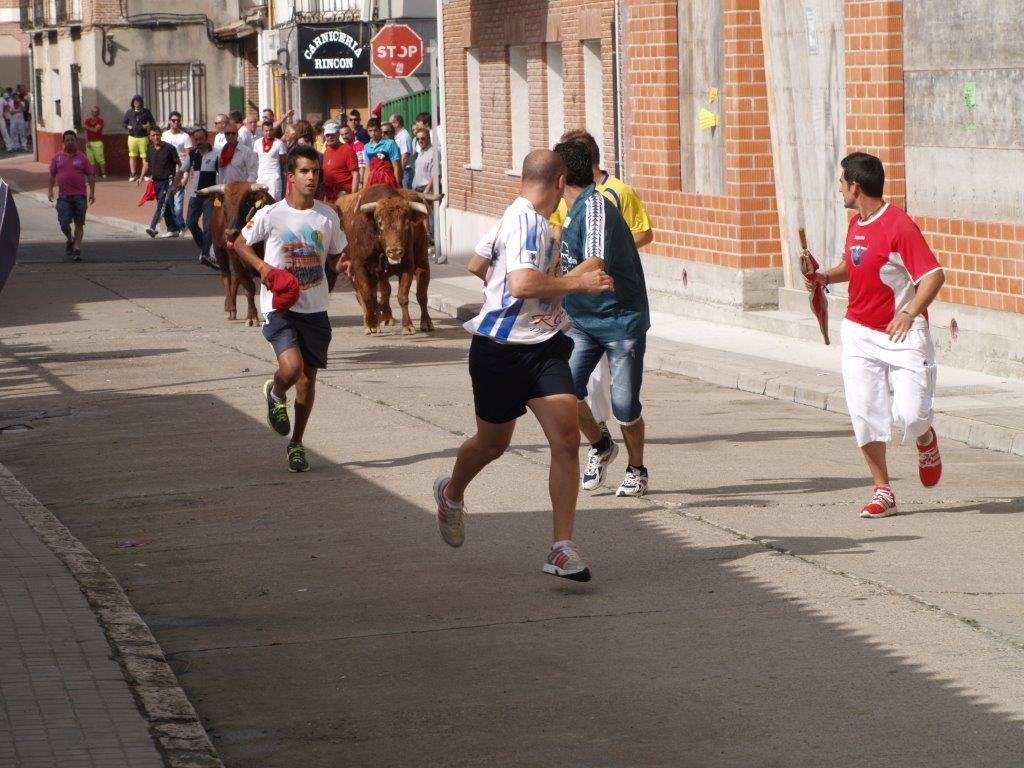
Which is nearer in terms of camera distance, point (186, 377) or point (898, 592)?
point (898, 592)

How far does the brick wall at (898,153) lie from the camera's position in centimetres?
1420

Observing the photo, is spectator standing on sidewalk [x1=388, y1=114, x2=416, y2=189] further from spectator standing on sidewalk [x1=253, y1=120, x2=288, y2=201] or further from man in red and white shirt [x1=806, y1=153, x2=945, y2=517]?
man in red and white shirt [x1=806, y1=153, x2=945, y2=517]

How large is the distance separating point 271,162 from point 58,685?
66.4 feet

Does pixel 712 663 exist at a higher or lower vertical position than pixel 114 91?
lower

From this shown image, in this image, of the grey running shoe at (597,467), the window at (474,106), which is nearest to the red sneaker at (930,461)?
the grey running shoe at (597,467)

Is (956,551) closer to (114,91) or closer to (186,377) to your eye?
(186,377)

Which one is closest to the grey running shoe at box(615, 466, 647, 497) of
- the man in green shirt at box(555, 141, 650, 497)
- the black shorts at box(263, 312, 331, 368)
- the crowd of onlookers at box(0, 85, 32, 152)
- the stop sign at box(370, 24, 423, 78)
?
the man in green shirt at box(555, 141, 650, 497)

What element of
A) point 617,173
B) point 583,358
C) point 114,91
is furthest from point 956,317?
point 114,91

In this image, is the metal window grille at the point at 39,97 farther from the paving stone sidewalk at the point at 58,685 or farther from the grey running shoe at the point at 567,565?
the grey running shoe at the point at 567,565

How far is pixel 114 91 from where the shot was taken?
53.8 m

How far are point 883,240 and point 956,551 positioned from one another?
1.63 metres

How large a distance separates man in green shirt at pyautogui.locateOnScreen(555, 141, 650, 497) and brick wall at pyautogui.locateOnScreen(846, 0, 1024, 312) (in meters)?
5.23

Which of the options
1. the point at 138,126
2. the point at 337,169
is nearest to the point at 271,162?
the point at 337,169

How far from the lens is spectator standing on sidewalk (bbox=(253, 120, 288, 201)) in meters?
25.3
